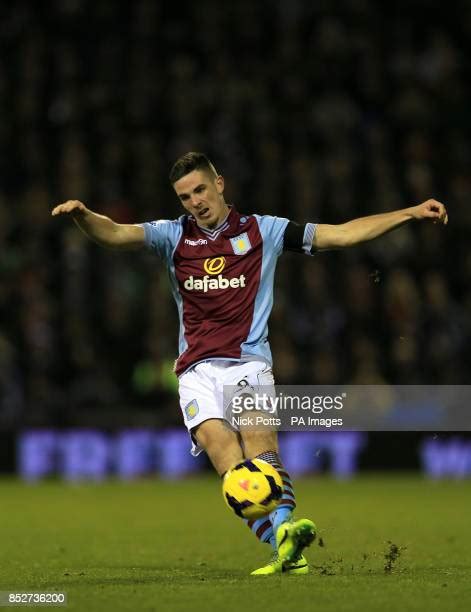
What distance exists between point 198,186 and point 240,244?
16.2 inches

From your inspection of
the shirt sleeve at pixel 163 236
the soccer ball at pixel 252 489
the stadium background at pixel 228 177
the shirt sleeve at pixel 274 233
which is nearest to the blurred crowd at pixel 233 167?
the stadium background at pixel 228 177

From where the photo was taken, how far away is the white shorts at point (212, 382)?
762 cm

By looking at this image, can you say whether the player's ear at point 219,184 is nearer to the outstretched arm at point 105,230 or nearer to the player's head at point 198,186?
the player's head at point 198,186

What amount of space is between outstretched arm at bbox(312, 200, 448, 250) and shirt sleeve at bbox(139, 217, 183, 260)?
75cm

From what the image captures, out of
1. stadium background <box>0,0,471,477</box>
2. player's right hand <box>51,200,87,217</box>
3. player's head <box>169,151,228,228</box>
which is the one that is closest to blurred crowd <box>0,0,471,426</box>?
stadium background <box>0,0,471,477</box>

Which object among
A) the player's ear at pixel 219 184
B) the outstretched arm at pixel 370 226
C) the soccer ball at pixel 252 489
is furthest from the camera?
the player's ear at pixel 219 184

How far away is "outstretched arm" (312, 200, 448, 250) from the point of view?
24.6 ft

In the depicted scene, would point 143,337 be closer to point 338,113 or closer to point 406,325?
point 406,325

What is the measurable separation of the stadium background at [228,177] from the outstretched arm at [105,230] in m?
7.63

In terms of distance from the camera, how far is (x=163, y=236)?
7.90m

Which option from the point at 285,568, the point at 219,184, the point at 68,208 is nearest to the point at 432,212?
the point at 219,184

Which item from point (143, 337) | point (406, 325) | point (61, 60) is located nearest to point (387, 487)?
point (406, 325)

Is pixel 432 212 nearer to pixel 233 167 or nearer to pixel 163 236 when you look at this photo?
pixel 163 236
